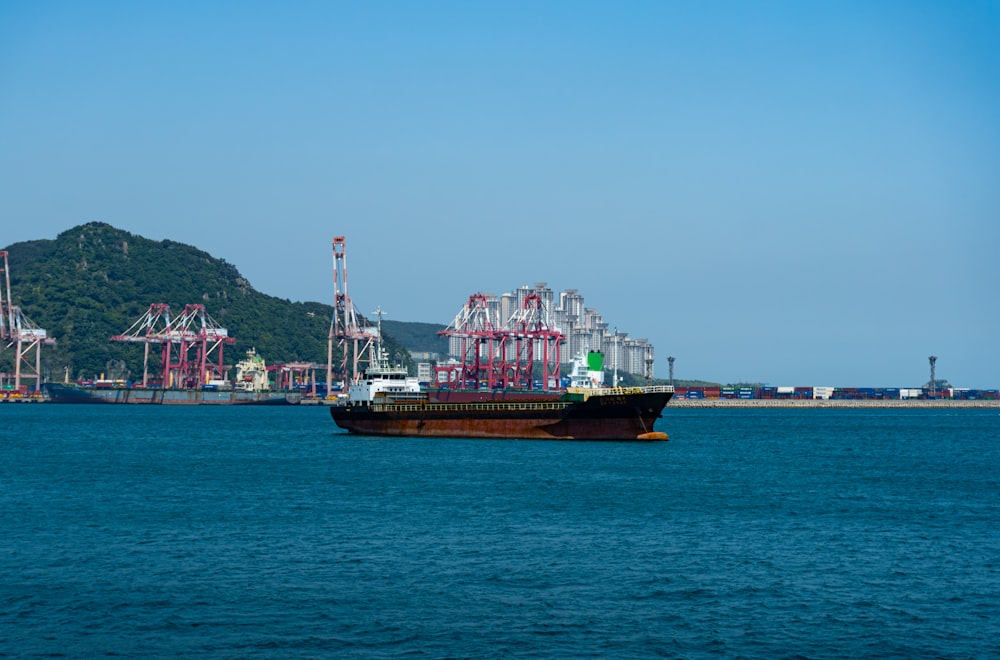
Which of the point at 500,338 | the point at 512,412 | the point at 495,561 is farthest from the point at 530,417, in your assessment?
the point at 500,338

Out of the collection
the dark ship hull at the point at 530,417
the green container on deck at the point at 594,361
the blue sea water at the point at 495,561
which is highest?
the green container on deck at the point at 594,361

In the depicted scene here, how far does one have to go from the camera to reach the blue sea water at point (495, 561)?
Result: 22984 mm

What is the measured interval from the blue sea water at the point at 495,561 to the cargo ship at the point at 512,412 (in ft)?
46.8

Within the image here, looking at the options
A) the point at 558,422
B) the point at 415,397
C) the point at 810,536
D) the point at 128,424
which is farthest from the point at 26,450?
the point at 810,536

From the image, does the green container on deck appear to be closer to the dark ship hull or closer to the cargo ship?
the cargo ship

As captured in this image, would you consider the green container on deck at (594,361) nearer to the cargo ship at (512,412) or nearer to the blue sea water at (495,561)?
the cargo ship at (512,412)

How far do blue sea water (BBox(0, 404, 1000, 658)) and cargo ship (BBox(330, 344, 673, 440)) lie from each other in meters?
14.3

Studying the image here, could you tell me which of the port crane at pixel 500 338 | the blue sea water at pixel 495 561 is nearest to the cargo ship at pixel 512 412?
the blue sea water at pixel 495 561

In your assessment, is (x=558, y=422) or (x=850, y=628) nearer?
(x=850, y=628)

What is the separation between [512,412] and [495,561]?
47.4 metres

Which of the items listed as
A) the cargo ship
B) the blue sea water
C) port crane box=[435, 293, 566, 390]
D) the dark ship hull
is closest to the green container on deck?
the cargo ship

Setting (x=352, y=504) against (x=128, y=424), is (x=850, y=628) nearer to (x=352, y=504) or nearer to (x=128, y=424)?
(x=352, y=504)

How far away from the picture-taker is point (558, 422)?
249ft

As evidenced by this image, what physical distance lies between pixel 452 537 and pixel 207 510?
1146cm
